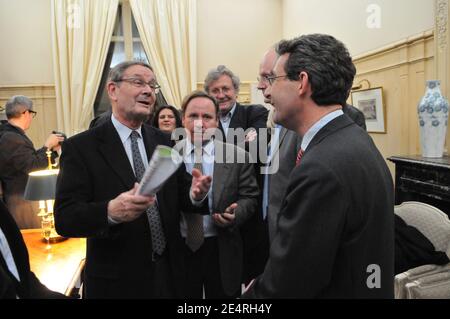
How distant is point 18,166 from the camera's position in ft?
11.3

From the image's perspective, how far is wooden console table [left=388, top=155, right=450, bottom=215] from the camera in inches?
104

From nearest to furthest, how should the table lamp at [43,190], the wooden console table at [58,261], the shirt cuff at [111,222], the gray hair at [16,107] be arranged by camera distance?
the shirt cuff at [111,222], the wooden console table at [58,261], the table lamp at [43,190], the gray hair at [16,107]

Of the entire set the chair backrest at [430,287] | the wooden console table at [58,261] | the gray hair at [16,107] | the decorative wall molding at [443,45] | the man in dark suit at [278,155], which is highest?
the decorative wall molding at [443,45]

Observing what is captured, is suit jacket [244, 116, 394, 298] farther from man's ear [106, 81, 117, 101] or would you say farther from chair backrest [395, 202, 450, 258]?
chair backrest [395, 202, 450, 258]

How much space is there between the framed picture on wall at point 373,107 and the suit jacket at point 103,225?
10.3 ft

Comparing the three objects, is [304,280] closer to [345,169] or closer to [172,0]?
[345,169]

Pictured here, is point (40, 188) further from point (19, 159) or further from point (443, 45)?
point (443, 45)

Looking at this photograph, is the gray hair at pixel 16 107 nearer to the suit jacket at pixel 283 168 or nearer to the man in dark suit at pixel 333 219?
the suit jacket at pixel 283 168

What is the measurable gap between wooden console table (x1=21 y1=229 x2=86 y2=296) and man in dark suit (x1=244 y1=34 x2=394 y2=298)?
1.18 meters

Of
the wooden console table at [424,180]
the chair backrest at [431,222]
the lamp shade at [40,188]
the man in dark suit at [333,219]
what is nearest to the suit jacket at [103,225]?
the man in dark suit at [333,219]

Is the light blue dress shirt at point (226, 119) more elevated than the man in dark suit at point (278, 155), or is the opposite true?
the light blue dress shirt at point (226, 119)

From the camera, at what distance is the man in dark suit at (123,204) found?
145 centimetres

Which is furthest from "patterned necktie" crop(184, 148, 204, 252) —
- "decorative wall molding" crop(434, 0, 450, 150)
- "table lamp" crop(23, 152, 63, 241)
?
"decorative wall molding" crop(434, 0, 450, 150)

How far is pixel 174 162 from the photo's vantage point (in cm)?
108
